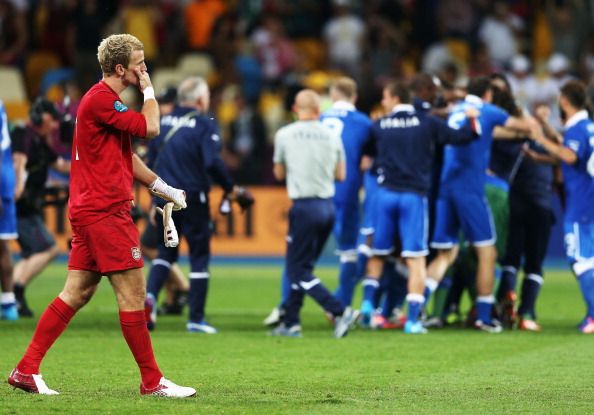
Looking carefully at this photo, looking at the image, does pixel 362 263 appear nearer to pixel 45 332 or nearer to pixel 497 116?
pixel 497 116

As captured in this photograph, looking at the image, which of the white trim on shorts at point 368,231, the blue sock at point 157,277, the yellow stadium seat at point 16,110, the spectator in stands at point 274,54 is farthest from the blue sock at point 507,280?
the yellow stadium seat at point 16,110

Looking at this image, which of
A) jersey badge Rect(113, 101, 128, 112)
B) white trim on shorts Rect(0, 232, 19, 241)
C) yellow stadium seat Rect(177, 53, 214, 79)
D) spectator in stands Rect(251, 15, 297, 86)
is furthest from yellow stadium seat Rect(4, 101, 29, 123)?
jersey badge Rect(113, 101, 128, 112)

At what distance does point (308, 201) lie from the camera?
12750 millimetres

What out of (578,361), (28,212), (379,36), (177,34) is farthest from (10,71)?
(578,361)

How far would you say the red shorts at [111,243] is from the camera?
839 centimetres

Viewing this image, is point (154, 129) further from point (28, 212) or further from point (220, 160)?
point (28, 212)

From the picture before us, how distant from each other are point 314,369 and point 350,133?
14.2 ft

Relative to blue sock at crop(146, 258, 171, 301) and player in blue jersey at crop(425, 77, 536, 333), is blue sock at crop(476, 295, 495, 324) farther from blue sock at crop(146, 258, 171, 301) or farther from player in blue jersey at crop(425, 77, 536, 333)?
blue sock at crop(146, 258, 171, 301)

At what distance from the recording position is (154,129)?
327 inches

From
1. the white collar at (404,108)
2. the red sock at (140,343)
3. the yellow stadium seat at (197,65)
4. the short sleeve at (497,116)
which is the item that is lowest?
the red sock at (140,343)

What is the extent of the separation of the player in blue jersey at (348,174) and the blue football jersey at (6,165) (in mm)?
3343

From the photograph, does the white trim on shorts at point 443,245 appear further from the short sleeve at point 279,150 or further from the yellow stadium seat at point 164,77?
the yellow stadium seat at point 164,77

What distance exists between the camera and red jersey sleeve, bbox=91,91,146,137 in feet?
27.1

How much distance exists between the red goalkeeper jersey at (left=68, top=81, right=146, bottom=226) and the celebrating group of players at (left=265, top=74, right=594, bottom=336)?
451cm
